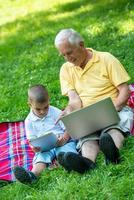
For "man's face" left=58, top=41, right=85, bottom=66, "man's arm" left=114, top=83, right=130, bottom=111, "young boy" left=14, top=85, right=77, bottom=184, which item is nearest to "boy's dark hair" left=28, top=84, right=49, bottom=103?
"young boy" left=14, top=85, right=77, bottom=184

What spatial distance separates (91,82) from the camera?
5938 mm

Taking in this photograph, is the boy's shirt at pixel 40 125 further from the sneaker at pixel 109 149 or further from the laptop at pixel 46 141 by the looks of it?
the sneaker at pixel 109 149

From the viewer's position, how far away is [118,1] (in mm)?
11031

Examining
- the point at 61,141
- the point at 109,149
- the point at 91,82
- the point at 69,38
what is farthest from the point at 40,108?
the point at 109,149

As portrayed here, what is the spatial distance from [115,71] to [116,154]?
1002mm

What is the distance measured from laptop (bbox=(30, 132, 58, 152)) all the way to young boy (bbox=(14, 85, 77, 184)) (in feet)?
0.25

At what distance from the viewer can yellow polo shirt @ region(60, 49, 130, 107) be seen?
5777 millimetres

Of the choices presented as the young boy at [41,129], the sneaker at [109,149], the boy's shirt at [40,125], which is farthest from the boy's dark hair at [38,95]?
the sneaker at [109,149]

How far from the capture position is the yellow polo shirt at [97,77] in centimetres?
578

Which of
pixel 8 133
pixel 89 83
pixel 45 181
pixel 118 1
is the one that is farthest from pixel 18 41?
pixel 45 181

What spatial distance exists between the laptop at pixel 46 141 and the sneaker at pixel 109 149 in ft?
1.94

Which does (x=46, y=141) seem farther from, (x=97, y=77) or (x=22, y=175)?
(x=97, y=77)

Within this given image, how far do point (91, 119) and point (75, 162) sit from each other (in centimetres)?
53

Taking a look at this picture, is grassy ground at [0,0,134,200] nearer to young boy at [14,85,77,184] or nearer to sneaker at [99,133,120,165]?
sneaker at [99,133,120,165]
